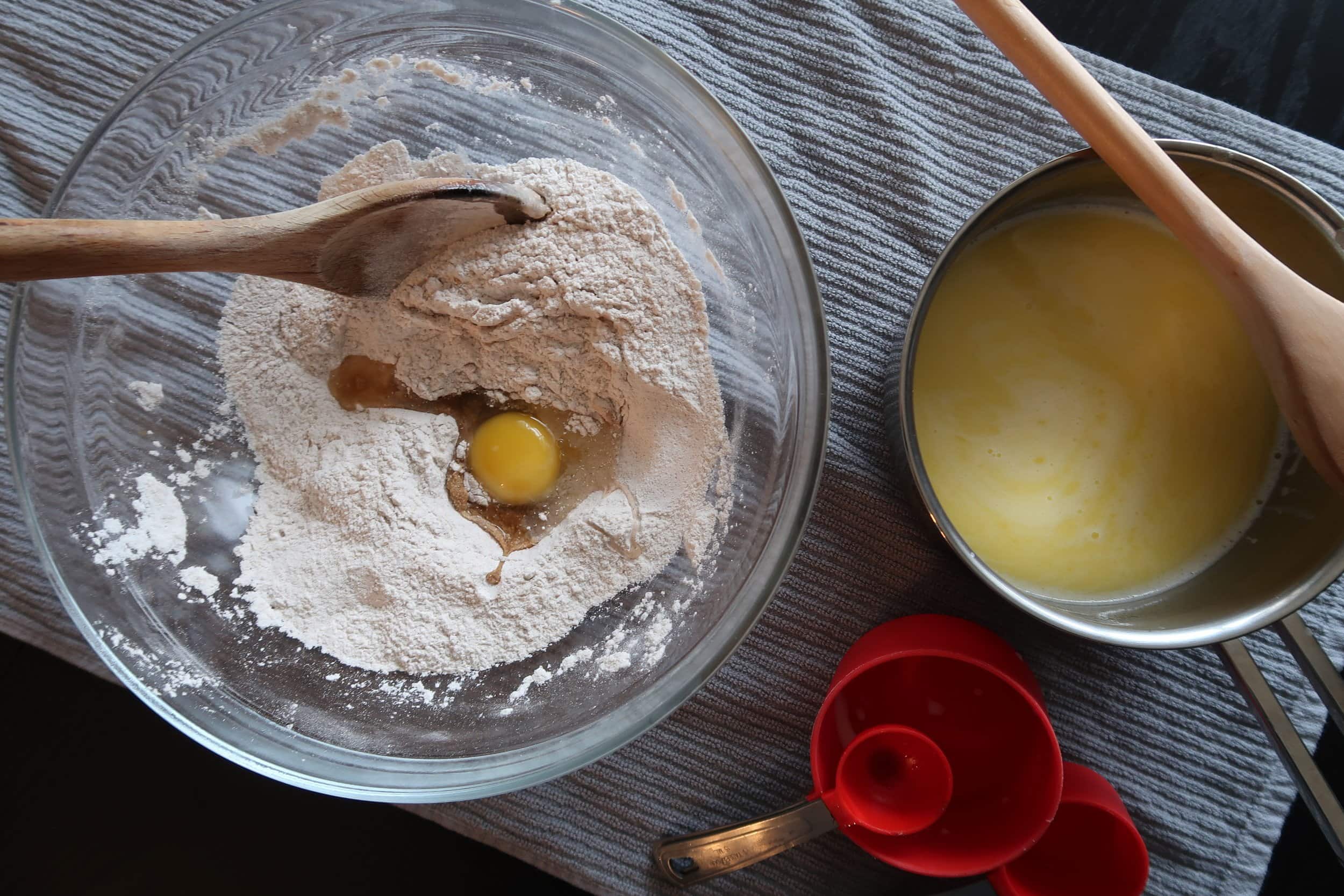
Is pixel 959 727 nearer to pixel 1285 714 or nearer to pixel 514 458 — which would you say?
pixel 1285 714

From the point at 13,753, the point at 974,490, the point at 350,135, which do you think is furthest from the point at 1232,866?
the point at 13,753

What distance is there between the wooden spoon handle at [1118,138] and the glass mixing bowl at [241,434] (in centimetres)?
31

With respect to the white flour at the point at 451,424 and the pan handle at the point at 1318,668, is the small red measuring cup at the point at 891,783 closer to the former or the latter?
the white flour at the point at 451,424

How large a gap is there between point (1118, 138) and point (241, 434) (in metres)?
1.21

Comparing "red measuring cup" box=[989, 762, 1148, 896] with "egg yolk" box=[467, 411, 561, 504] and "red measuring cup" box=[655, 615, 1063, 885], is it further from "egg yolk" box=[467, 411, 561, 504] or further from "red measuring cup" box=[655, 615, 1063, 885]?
"egg yolk" box=[467, 411, 561, 504]

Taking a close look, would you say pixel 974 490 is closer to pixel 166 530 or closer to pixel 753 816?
pixel 753 816

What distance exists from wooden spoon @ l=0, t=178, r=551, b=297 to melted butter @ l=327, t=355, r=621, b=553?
16cm

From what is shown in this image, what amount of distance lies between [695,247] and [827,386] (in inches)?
12.1

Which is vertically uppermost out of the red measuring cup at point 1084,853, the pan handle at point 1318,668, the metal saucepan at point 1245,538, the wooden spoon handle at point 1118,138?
the wooden spoon handle at point 1118,138

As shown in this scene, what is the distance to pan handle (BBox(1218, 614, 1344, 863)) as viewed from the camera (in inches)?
40.3

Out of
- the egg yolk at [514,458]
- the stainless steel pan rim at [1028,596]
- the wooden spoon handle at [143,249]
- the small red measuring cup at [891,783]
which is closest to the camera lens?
the wooden spoon handle at [143,249]

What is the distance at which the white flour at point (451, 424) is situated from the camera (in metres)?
1.10

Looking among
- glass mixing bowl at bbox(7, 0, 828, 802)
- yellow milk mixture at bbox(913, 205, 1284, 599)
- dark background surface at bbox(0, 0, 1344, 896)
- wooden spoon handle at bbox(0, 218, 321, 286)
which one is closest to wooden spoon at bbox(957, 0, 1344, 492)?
yellow milk mixture at bbox(913, 205, 1284, 599)

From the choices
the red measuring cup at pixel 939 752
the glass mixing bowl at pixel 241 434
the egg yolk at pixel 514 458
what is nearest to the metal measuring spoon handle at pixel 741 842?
the red measuring cup at pixel 939 752
